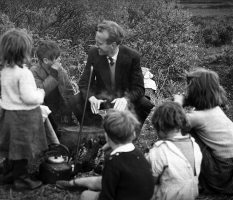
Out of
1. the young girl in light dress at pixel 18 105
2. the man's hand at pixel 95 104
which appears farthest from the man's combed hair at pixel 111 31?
the young girl in light dress at pixel 18 105

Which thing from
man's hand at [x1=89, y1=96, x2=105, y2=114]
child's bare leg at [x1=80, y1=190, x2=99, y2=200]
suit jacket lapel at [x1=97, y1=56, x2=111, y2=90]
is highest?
suit jacket lapel at [x1=97, y1=56, x2=111, y2=90]

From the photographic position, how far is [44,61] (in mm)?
4945

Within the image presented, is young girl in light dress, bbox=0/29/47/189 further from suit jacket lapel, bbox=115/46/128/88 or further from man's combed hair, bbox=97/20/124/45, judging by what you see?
suit jacket lapel, bbox=115/46/128/88

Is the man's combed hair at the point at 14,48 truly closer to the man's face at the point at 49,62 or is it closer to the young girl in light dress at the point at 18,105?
the young girl in light dress at the point at 18,105

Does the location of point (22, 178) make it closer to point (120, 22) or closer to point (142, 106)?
point (142, 106)

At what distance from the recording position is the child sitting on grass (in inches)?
133

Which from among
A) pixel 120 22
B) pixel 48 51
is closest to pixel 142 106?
pixel 48 51

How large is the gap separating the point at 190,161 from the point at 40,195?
131cm

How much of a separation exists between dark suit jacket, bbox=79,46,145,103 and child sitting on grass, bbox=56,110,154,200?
5.25ft

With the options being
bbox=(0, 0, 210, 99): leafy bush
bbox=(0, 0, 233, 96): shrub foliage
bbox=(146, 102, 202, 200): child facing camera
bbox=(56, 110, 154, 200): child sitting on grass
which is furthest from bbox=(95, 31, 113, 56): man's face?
bbox=(0, 0, 210, 99): leafy bush

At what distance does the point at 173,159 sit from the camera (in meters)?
3.74

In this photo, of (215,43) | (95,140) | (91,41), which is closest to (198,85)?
(95,140)

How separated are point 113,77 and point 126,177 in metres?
2.03

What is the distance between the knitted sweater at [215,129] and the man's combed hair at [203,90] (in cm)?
7
